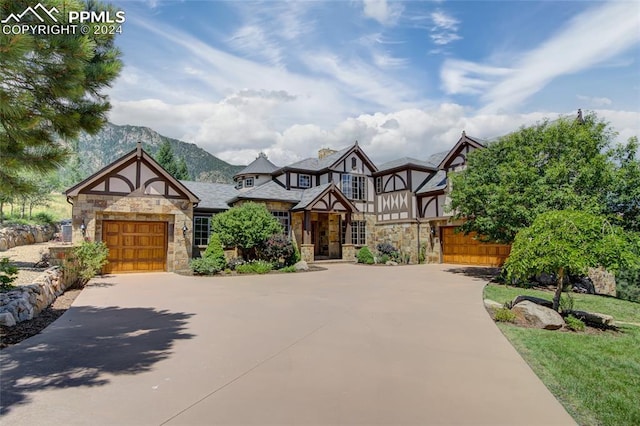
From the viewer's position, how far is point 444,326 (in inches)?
283

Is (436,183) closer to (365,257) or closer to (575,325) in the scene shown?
(365,257)

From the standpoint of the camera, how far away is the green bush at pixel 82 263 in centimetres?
1190

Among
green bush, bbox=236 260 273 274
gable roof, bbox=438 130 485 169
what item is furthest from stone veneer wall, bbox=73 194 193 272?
gable roof, bbox=438 130 485 169

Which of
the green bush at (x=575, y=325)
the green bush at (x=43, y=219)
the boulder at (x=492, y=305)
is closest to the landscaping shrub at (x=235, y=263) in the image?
the boulder at (x=492, y=305)

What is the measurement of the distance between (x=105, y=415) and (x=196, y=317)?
4.29 m

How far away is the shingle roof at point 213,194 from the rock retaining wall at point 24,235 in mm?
9058

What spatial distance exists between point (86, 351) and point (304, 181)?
20647 mm

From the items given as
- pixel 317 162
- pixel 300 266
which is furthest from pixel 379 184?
pixel 300 266

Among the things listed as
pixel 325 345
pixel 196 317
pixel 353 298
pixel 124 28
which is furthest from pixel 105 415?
pixel 353 298

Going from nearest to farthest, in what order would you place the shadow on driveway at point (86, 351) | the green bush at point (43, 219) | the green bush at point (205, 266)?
the shadow on driveway at point (86, 351) → the green bush at point (205, 266) → the green bush at point (43, 219)

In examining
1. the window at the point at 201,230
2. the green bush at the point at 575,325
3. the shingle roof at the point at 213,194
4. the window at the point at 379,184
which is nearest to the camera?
the green bush at the point at 575,325

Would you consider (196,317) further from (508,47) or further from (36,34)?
(508,47)

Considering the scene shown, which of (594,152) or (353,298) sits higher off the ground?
(594,152)

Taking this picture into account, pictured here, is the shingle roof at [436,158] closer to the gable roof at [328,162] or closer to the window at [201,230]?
the gable roof at [328,162]
